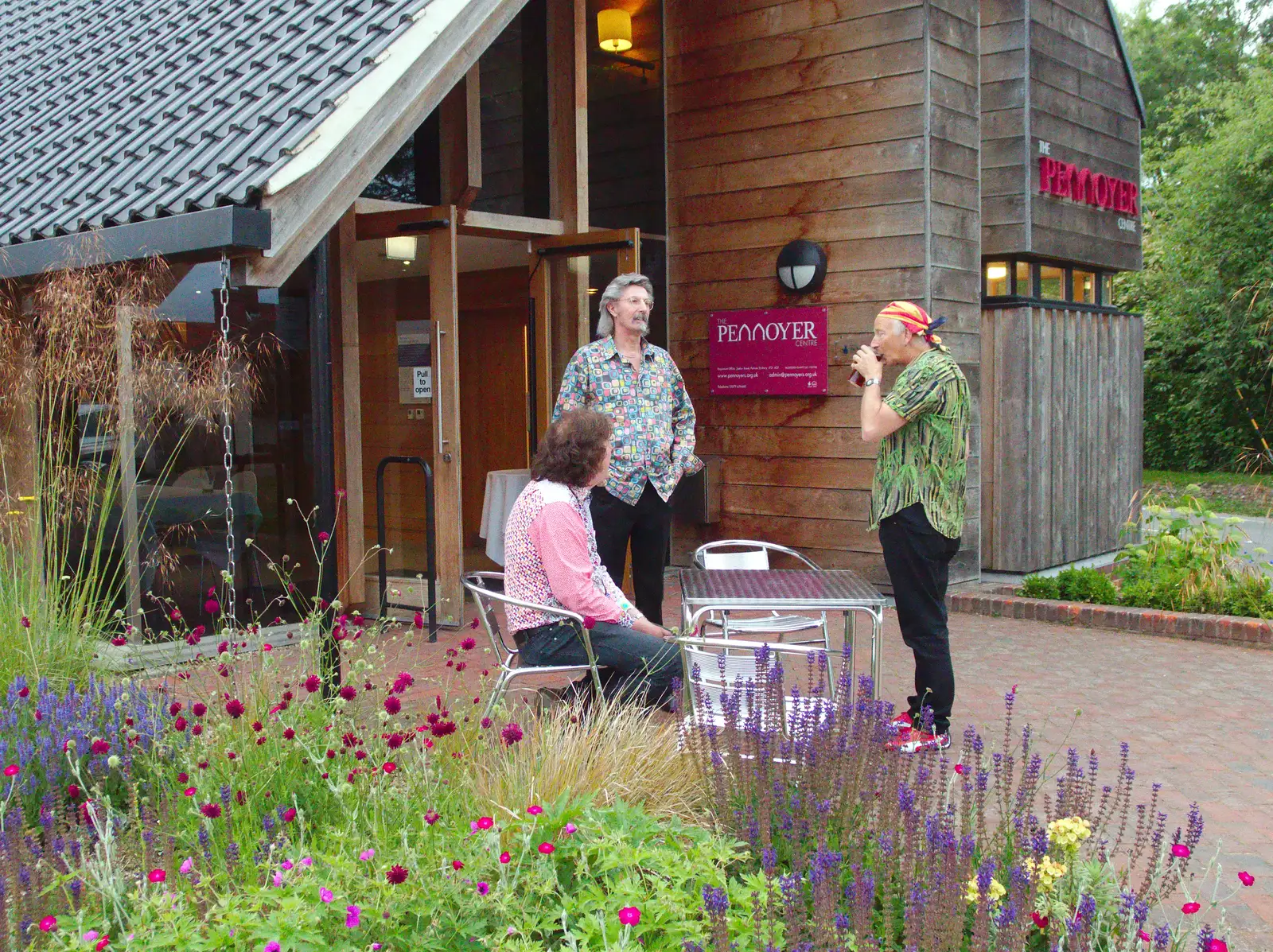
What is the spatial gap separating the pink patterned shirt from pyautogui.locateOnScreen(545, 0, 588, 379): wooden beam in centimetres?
387

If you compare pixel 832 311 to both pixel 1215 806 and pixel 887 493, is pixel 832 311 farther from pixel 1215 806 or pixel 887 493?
pixel 1215 806

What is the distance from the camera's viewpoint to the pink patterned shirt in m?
4.09

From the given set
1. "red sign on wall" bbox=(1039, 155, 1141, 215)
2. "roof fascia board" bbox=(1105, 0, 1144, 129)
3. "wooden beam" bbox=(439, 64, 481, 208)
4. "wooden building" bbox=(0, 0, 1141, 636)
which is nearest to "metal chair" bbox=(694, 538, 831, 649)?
"wooden building" bbox=(0, 0, 1141, 636)

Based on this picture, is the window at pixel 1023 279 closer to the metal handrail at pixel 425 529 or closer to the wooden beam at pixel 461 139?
the wooden beam at pixel 461 139

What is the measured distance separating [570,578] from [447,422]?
10.5ft

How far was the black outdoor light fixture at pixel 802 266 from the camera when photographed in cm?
820

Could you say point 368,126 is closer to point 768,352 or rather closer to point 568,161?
point 568,161

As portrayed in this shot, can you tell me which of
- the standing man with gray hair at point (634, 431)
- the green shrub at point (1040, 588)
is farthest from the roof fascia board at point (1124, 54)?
the standing man with gray hair at point (634, 431)

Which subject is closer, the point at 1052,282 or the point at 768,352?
the point at 768,352

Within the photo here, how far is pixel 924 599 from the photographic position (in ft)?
15.0

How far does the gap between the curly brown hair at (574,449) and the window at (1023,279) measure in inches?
226

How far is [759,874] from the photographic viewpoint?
2443mm

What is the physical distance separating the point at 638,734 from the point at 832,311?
517cm

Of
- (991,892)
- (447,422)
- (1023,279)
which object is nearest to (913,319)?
(991,892)
